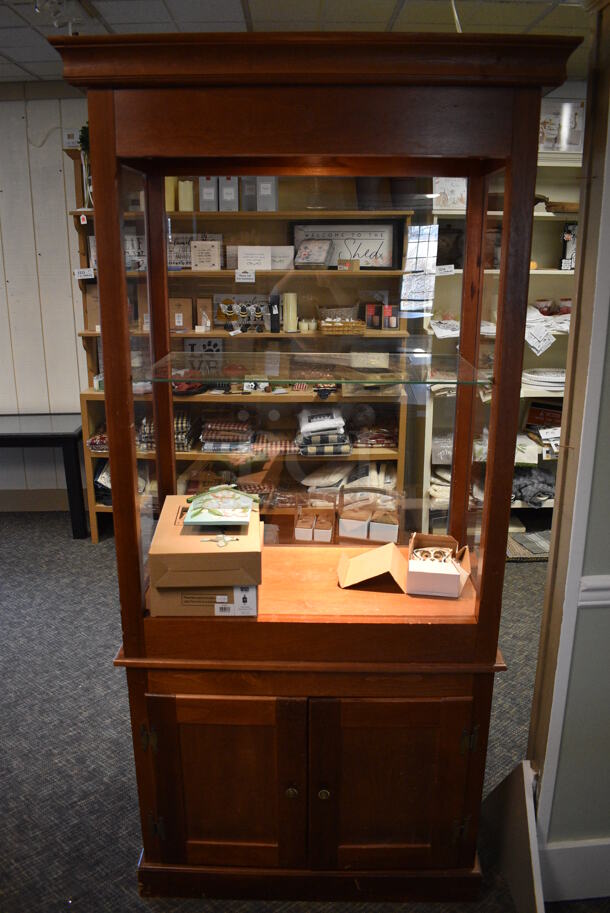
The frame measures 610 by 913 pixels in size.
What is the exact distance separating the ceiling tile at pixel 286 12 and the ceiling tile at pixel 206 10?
78mm

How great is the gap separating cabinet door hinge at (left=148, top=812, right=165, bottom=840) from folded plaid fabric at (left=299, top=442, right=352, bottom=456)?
1.05m

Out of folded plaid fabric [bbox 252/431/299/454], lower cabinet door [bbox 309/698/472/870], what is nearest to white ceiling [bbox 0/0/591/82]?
folded plaid fabric [bbox 252/431/299/454]

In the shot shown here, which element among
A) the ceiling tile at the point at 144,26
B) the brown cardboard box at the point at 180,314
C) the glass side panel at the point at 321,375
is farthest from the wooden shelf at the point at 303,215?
the ceiling tile at the point at 144,26

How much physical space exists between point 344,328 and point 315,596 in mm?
968

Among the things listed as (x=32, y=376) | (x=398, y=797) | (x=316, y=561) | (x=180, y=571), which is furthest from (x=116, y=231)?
(x=32, y=376)

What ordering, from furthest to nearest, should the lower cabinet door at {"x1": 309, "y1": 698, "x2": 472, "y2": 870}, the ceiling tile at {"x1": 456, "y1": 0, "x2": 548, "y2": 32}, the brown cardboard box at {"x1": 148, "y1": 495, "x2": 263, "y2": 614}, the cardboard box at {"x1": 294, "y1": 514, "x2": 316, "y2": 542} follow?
1. the ceiling tile at {"x1": 456, "y1": 0, "x2": 548, "y2": 32}
2. the cardboard box at {"x1": 294, "y1": 514, "x2": 316, "y2": 542}
3. the lower cabinet door at {"x1": 309, "y1": 698, "x2": 472, "y2": 870}
4. the brown cardboard box at {"x1": 148, "y1": 495, "x2": 263, "y2": 614}

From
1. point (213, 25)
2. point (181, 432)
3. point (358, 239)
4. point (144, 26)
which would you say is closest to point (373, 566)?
point (181, 432)

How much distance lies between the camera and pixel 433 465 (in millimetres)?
2152

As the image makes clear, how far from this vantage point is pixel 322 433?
2158mm

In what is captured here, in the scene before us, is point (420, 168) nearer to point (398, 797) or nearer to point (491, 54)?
point (491, 54)

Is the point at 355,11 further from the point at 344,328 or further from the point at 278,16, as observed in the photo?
the point at 344,328

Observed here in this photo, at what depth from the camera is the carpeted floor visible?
6.56 feet

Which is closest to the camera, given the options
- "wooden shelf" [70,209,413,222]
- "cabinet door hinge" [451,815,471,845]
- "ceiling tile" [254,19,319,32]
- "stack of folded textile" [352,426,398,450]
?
"cabinet door hinge" [451,815,471,845]

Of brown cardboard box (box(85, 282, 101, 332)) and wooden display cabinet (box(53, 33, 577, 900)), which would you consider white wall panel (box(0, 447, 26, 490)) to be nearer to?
brown cardboard box (box(85, 282, 101, 332))
